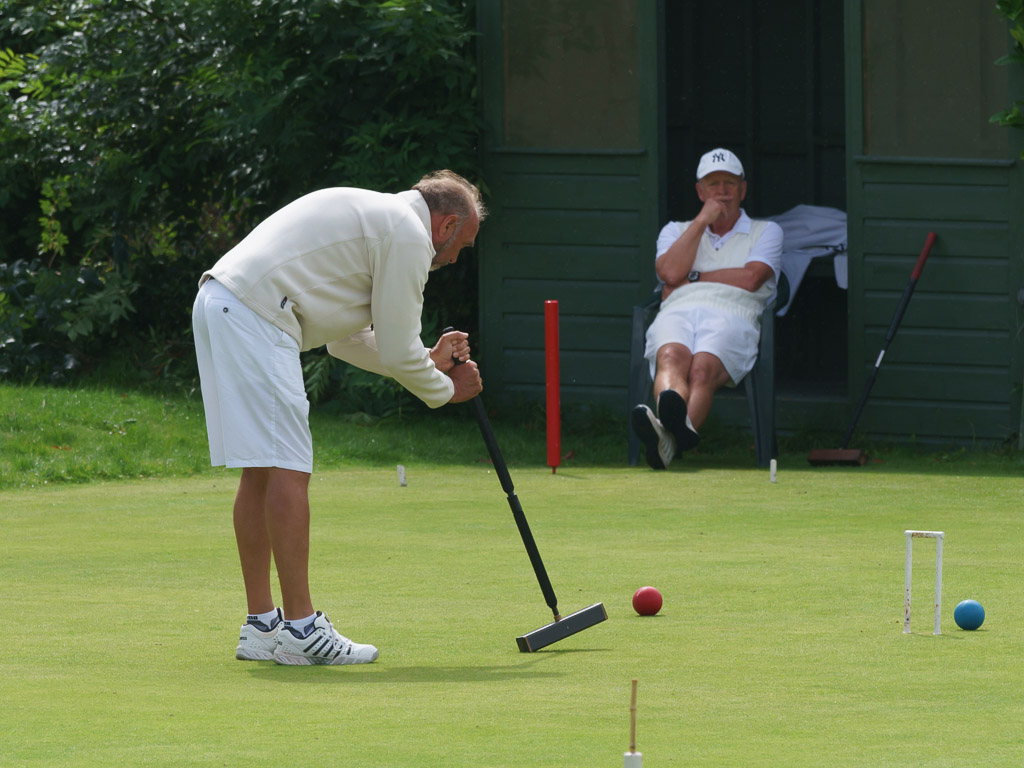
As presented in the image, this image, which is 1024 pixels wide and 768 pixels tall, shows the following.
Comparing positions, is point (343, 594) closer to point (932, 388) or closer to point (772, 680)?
point (772, 680)

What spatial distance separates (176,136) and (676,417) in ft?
15.0

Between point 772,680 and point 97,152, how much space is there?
28.4ft

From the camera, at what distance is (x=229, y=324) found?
14.5 ft

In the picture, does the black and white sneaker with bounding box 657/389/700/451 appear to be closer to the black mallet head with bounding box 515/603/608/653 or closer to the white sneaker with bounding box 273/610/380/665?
the black mallet head with bounding box 515/603/608/653

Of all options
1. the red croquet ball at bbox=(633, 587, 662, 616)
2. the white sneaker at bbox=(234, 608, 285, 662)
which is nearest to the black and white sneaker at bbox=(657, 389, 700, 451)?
the red croquet ball at bbox=(633, 587, 662, 616)

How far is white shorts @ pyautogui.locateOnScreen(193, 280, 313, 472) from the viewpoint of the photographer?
173 inches

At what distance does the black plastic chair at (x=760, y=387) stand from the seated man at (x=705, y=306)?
6cm

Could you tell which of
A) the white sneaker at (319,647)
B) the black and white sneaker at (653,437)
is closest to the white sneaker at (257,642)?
the white sneaker at (319,647)

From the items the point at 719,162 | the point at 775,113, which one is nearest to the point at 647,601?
the point at 719,162

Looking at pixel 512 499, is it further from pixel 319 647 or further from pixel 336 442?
pixel 336 442

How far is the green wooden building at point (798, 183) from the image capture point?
9.37 m

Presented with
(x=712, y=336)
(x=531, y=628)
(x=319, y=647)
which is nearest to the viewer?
(x=319, y=647)

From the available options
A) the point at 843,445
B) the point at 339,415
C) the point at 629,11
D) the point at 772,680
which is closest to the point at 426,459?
the point at 339,415

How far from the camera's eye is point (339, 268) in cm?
452
